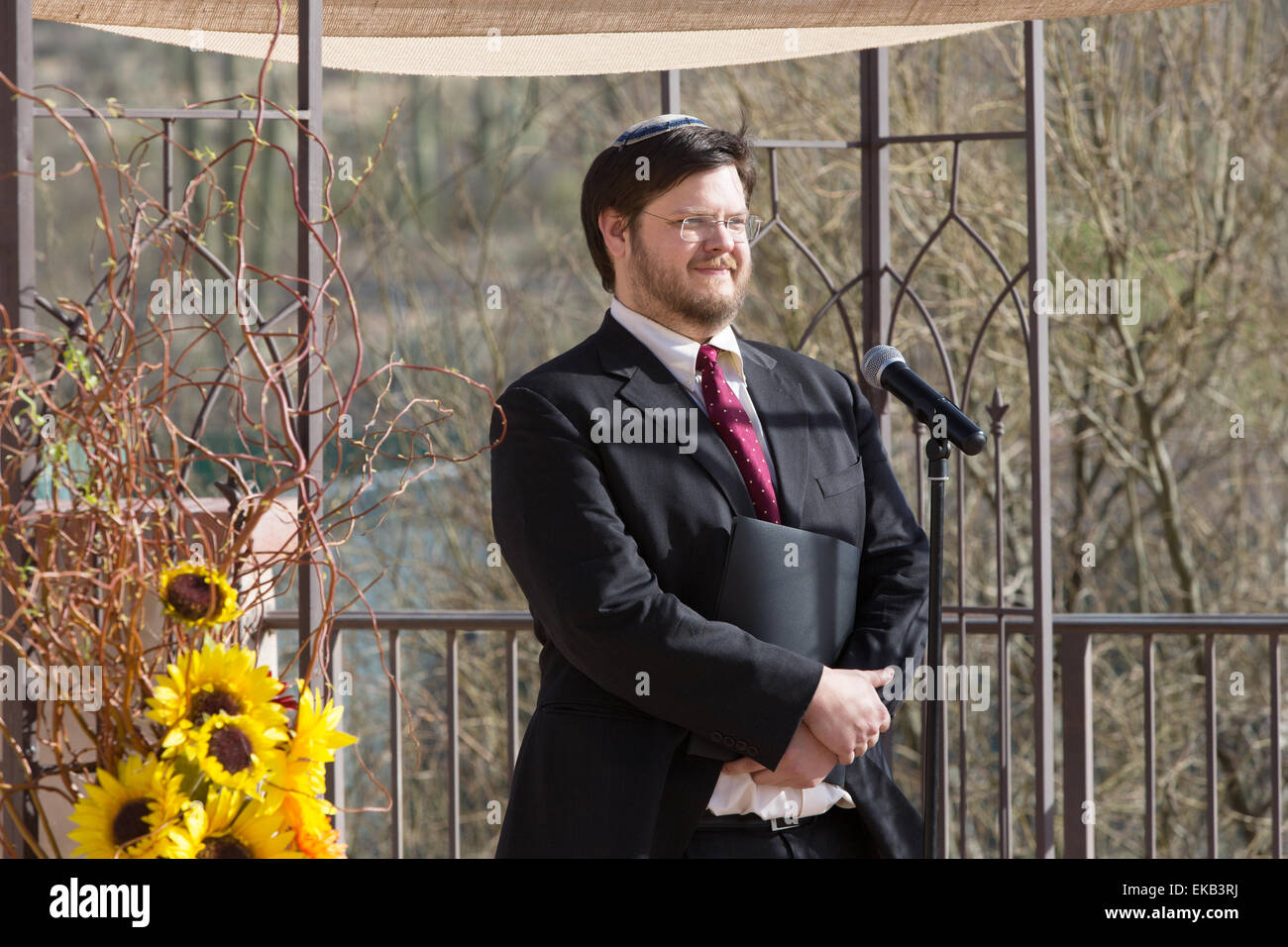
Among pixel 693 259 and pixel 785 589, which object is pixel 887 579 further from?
pixel 693 259

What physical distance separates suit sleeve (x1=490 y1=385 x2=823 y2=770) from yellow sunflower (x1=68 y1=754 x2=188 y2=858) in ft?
1.75

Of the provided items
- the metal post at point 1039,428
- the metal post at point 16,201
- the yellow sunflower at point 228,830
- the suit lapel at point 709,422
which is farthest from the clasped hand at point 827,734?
the metal post at point 1039,428

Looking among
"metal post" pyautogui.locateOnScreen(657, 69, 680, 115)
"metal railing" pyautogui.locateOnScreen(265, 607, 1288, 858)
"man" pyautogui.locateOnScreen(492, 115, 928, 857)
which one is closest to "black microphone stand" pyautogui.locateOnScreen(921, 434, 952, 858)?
"man" pyautogui.locateOnScreen(492, 115, 928, 857)

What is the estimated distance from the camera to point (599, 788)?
67.3 inches

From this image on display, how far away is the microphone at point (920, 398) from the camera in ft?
5.22

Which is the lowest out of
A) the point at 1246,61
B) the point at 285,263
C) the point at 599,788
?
the point at 599,788

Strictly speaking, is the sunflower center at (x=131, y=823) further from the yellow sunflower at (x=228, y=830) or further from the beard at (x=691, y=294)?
the beard at (x=691, y=294)

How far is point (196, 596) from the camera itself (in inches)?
Result: 52.2
